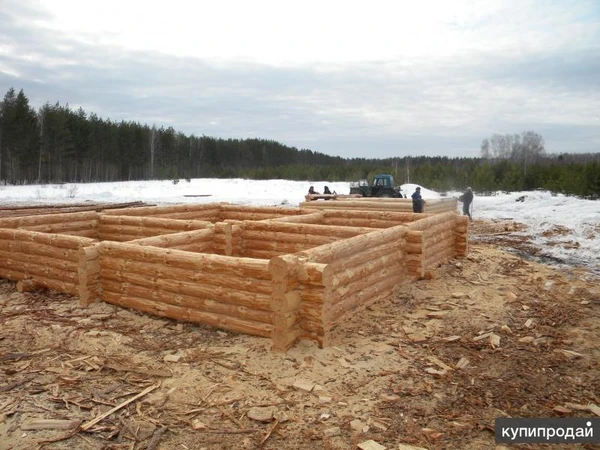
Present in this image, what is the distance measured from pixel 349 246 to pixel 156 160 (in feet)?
230

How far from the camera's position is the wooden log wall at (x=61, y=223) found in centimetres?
1043

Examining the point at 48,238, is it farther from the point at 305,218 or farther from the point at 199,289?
the point at 305,218

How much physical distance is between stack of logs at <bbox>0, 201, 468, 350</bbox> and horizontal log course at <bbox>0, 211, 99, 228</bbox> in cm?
3

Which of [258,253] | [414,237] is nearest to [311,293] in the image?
[414,237]

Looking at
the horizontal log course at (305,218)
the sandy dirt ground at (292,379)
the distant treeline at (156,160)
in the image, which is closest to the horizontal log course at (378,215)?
the horizontal log course at (305,218)

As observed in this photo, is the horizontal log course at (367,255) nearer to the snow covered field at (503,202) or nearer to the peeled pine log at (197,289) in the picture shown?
the peeled pine log at (197,289)

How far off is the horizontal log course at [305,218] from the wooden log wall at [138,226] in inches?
67.0

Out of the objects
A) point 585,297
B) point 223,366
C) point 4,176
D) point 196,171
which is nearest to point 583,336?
point 585,297

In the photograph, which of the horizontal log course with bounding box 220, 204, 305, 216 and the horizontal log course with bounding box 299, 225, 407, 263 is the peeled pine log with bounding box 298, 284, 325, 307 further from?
the horizontal log course with bounding box 220, 204, 305, 216

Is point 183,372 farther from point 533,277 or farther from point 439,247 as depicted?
point 533,277

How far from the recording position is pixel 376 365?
540cm

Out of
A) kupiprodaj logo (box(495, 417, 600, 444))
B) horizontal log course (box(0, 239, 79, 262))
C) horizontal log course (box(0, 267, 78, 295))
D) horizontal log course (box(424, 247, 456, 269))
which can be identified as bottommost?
kupiprodaj logo (box(495, 417, 600, 444))

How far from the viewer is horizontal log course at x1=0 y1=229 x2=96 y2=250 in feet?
25.7

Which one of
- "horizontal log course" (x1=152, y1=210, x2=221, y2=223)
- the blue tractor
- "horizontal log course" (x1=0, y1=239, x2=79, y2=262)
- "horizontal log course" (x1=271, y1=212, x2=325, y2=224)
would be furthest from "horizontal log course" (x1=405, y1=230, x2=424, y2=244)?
the blue tractor
